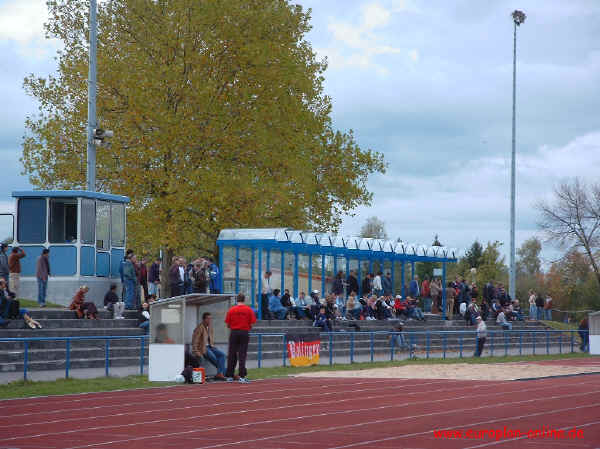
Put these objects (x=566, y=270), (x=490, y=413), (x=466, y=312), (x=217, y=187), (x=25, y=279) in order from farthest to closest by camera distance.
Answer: (x=566, y=270), (x=466, y=312), (x=217, y=187), (x=25, y=279), (x=490, y=413)

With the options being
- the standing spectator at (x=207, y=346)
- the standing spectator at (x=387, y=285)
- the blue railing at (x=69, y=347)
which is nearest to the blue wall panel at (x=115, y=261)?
the blue railing at (x=69, y=347)

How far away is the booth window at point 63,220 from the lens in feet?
101

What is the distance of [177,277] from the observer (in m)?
29.4

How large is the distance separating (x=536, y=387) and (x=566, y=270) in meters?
60.5

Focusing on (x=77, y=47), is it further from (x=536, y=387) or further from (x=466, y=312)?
(x=536, y=387)

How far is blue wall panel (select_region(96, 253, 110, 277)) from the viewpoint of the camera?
3141 centimetres

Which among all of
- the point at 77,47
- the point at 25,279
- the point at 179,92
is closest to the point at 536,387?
the point at 25,279

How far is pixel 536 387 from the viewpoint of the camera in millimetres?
21672

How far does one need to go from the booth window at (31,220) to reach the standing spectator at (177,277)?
4257mm

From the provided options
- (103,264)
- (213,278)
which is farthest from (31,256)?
(213,278)

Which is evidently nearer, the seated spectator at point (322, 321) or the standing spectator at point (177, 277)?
the standing spectator at point (177, 277)

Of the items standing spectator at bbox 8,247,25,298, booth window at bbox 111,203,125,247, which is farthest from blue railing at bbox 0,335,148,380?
booth window at bbox 111,203,125,247

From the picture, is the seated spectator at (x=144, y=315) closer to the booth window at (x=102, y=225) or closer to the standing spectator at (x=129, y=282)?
the standing spectator at (x=129, y=282)

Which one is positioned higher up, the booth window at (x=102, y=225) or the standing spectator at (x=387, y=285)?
the booth window at (x=102, y=225)
